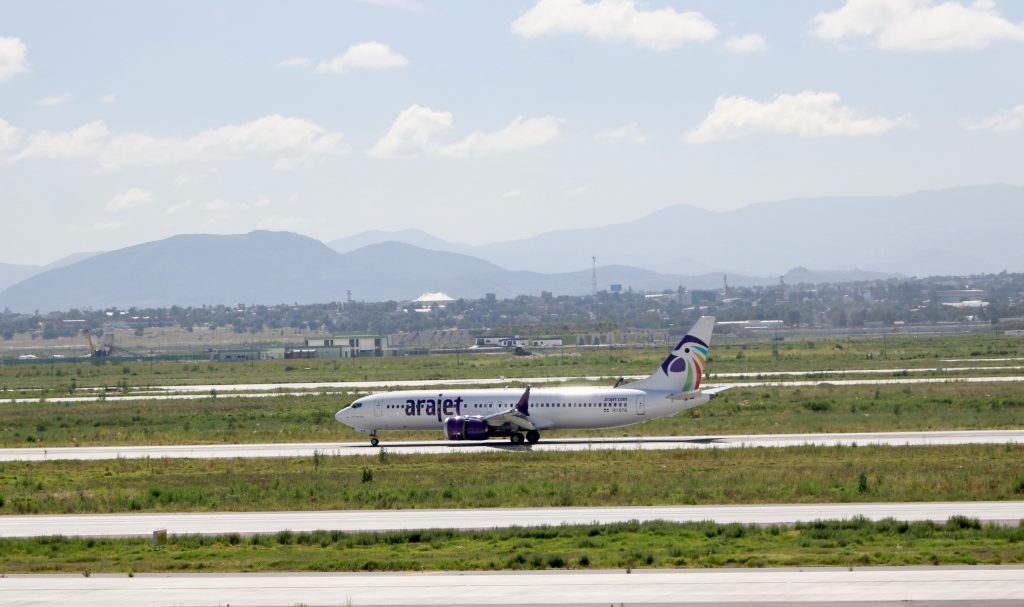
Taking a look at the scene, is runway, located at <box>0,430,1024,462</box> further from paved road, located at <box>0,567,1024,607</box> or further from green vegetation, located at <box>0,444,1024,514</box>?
paved road, located at <box>0,567,1024,607</box>

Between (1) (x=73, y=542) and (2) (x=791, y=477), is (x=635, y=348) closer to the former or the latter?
(2) (x=791, y=477)

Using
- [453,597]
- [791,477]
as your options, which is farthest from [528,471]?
[453,597]

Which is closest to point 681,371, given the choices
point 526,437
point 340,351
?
point 526,437

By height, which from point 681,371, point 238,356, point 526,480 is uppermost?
point 681,371

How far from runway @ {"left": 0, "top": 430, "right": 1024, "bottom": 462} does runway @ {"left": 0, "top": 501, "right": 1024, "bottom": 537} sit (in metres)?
15.5

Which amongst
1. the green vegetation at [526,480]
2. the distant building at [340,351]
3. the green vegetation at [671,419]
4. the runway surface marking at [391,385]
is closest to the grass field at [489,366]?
the runway surface marking at [391,385]

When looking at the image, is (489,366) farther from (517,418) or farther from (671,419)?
(517,418)

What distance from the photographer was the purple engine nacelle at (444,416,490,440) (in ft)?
186

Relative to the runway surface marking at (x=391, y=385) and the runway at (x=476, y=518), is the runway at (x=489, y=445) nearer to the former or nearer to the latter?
the runway at (x=476, y=518)

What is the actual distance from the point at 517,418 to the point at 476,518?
71.8 feet

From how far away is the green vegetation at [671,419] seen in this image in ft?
194

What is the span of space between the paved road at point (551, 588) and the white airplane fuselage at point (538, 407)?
3131cm

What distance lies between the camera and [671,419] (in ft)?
219

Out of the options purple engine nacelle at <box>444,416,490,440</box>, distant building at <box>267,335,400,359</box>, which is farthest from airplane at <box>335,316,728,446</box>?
distant building at <box>267,335,400,359</box>
